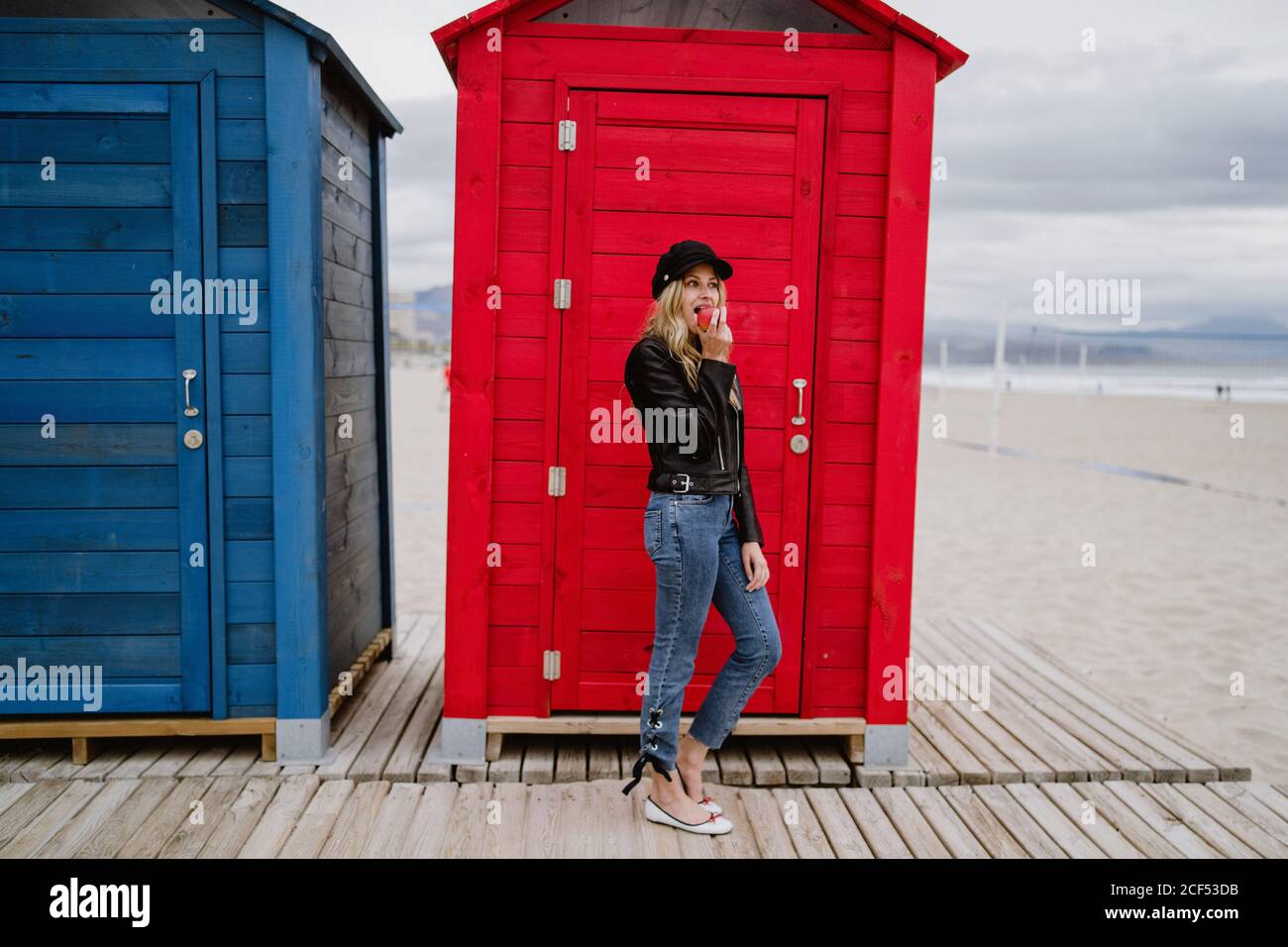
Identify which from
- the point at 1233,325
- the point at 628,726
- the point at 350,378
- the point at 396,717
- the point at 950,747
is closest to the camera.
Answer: the point at 628,726

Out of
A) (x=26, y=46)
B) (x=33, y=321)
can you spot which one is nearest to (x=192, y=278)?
(x=33, y=321)

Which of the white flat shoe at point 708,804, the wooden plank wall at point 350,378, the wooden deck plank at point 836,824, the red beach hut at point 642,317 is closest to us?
the wooden deck plank at point 836,824

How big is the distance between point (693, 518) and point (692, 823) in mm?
1068

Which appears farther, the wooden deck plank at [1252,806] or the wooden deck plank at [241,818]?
Result: the wooden deck plank at [1252,806]

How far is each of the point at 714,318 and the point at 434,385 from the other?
98.7 feet

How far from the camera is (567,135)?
344cm

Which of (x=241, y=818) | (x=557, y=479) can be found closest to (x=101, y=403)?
(x=241, y=818)

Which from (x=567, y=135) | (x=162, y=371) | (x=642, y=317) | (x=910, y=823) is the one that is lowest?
(x=910, y=823)

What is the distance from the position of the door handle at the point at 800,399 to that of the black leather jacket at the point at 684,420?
2.11 ft

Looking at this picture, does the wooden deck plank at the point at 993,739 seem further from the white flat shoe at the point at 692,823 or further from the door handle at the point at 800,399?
the door handle at the point at 800,399

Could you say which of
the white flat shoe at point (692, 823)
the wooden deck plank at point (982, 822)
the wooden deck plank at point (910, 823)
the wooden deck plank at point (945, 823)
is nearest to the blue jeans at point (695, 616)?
the white flat shoe at point (692, 823)

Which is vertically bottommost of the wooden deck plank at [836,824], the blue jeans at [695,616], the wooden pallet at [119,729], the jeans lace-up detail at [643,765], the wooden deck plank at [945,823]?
the wooden deck plank at [836,824]

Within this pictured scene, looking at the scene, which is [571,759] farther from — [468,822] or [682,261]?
[682,261]

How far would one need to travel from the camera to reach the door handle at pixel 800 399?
3564 millimetres
